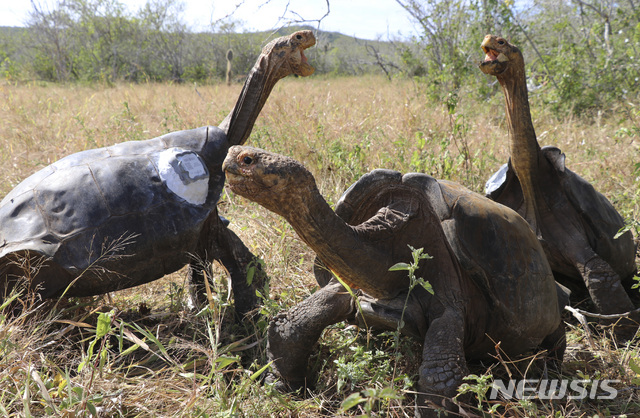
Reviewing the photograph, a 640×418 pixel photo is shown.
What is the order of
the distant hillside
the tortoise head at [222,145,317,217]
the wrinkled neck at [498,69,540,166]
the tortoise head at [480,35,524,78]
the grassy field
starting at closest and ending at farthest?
1. the tortoise head at [222,145,317,217]
2. the grassy field
3. the tortoise head at [480,35,524,78]
4. the wrinkled neck at [498,69,540,166]
5. the distant hillside

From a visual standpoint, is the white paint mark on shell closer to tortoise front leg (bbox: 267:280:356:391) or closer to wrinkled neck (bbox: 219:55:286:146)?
wrinkled neck (bbox: 219:55:286:146)

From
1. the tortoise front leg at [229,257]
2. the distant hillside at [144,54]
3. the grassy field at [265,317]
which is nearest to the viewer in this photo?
the grassy field at [265,317]

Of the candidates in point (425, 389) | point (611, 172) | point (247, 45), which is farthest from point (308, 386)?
point (247, 45)

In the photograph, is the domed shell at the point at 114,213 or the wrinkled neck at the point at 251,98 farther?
the wrinkled neck at the point at 251,98

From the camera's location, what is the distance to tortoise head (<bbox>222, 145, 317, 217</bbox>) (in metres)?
1.42

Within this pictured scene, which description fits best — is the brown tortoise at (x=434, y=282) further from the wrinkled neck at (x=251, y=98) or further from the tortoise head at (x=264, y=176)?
the wrinkled neck at (x=251, y=98)

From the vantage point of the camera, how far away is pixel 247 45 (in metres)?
20.0

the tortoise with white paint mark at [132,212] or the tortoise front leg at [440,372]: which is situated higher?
the tortoise with white paint mark at [132,212]

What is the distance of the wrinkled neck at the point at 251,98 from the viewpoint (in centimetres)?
299

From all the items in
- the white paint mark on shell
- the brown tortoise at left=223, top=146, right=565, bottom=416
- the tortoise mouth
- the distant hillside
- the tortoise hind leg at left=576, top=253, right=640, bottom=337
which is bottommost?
the tortoise hind leg at left=576, top=253, right=640, bottom=337

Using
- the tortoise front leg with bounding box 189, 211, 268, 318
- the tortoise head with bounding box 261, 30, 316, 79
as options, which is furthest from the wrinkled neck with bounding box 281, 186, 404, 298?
the tortoise head with bounding box 261, 30, 316, 79

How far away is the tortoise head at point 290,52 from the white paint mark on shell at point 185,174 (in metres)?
0.78

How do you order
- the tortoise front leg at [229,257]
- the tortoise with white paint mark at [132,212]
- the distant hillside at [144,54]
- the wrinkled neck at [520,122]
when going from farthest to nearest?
the distant hillside at [144,54], the tortoise front leg at [229,257], the wrinkled neck at [520,122], the tortoise with white paint mark at [132,212]

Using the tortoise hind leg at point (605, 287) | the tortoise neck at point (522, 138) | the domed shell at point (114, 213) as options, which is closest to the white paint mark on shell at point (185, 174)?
the domed shell at point (114, 213)
